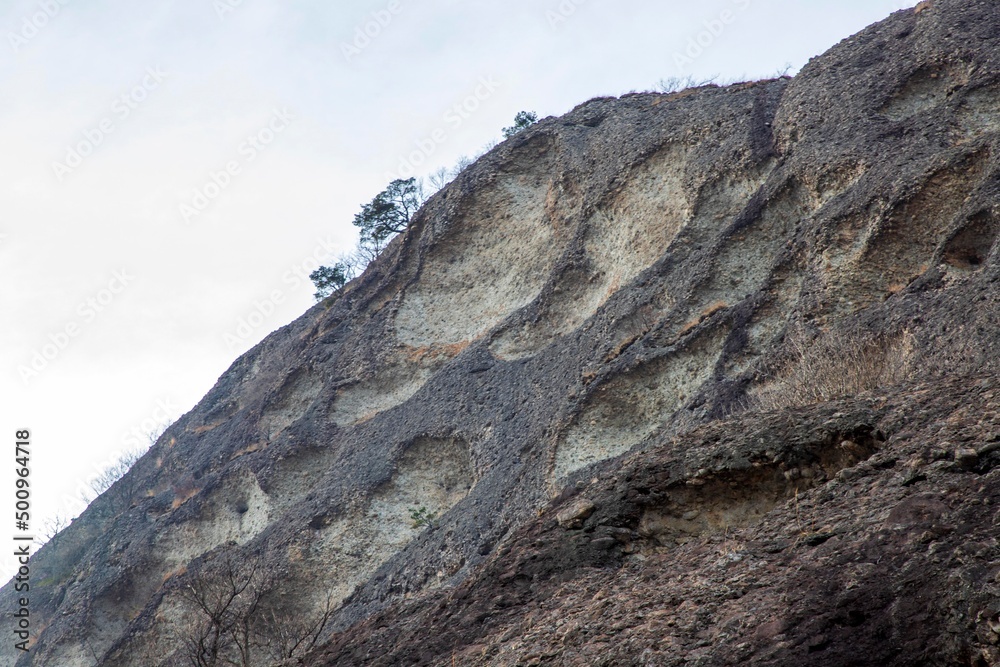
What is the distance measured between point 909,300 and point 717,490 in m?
5.90

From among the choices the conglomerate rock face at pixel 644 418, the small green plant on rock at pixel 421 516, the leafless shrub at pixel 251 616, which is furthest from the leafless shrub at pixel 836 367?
the leafless shrub at pixel 251 616

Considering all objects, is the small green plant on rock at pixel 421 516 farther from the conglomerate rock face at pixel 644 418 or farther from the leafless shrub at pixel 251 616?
the leafless shrub at pixel 251 616

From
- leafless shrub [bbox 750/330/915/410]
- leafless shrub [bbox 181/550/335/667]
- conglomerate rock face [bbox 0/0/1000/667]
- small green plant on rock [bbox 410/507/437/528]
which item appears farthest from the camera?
small green plant on rock [bbox 410/507/437/528]

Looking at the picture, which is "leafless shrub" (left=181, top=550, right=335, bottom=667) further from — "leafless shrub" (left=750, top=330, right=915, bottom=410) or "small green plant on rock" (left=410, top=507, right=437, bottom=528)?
"leafless shrub" (left=750, top=330, right=915, bottom=410)

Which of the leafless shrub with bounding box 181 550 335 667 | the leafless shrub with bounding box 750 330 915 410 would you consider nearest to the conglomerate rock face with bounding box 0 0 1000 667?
the leafless shrub with bounding box 750 330 915 410

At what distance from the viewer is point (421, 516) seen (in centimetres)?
1947

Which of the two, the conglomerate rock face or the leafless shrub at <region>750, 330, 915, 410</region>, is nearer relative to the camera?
the conglomerate rock face

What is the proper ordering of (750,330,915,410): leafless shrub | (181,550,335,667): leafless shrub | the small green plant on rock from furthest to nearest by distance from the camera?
the small green plant on rock → (181,550,335,667): leafless shrub → (750,330,915,410): leafless shrub

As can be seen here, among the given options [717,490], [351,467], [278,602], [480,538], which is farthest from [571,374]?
[717,490]

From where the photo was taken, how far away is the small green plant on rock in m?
19.3

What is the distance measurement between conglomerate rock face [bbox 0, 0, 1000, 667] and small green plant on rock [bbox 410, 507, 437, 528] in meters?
0.11

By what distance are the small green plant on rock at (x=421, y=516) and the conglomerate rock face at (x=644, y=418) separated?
4.2 inches

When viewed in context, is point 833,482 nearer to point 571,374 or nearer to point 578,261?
point 571,374

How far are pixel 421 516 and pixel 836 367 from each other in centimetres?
985
